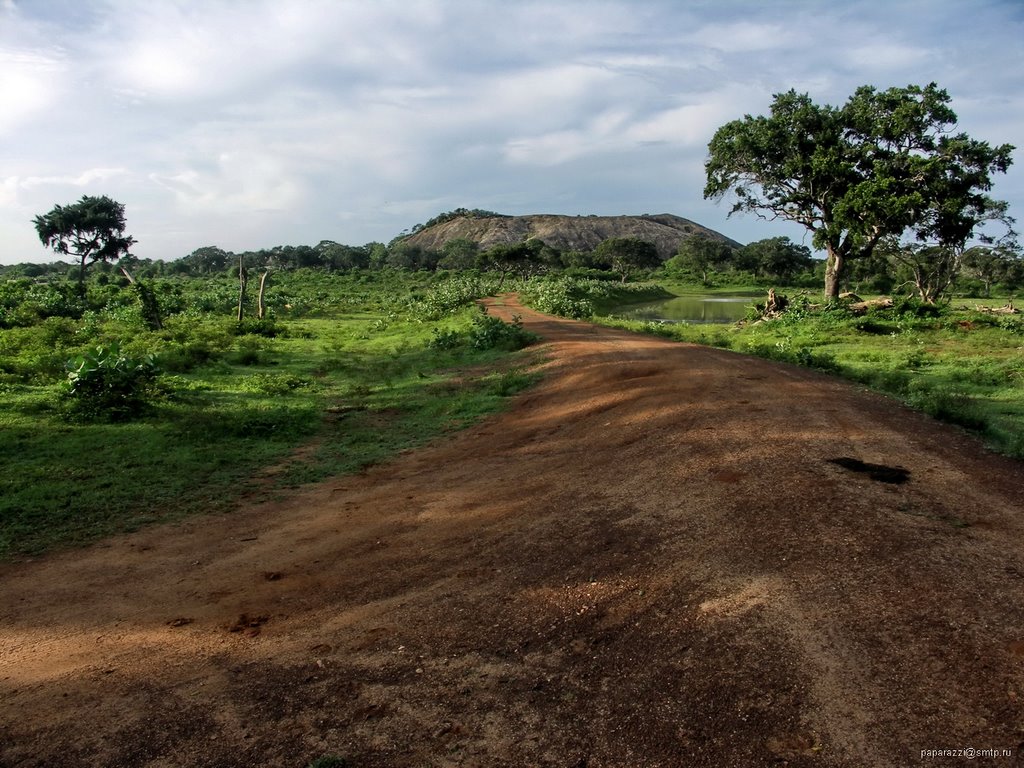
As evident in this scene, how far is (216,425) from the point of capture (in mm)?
9828

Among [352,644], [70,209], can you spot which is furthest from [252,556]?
[70,209]

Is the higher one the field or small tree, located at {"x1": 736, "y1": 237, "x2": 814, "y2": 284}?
small tree, located at {"x1": 736, "y1": 237, "x2": 814, "y2": 284}

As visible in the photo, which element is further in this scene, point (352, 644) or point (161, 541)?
point (161, 541)

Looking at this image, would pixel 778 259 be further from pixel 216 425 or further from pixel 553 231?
pixel 553 231

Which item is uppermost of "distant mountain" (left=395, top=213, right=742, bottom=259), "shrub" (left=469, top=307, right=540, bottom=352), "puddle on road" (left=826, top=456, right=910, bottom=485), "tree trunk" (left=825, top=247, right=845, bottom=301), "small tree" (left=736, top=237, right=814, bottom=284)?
"distant mountain" (left=395, top=213, right=742, bottom=259)

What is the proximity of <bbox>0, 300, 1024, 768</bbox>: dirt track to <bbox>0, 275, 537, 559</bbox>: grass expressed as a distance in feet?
3.26

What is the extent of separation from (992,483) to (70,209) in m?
52.6

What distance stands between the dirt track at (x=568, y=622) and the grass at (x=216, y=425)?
99cm

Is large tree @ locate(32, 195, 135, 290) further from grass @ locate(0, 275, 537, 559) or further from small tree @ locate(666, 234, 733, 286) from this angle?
small tree @ locate(666, 234, 733, 286)

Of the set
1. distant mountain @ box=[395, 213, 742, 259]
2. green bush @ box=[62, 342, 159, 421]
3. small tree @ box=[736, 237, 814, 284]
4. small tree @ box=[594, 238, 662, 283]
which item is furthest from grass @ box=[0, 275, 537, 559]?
distant mountain @ box=[395, 213, 742, 259]

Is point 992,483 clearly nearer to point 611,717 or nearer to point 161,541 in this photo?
point 611,717

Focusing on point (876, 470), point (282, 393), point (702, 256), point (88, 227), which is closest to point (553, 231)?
point (702, 256)

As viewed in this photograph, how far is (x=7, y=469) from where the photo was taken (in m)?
Result: 7.90

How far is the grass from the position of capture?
23.4 feet
